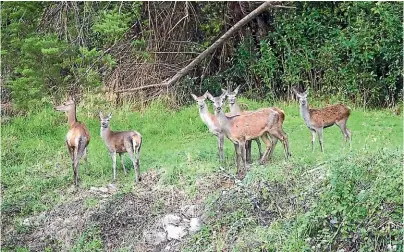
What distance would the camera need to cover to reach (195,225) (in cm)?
966

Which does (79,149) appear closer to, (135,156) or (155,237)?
(135,156)

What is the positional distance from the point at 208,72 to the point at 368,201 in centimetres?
932

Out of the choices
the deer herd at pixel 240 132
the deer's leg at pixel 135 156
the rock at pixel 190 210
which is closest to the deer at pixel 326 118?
the deer herd at pixel 240 132

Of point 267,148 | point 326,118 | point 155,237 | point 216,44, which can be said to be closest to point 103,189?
point 155,237

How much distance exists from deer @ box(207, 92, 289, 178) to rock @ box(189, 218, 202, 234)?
Result: 1079 mm

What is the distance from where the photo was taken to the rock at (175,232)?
31.6ft

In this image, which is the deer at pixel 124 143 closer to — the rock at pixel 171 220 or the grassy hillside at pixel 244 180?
the grassy hillside at pixel 244 180

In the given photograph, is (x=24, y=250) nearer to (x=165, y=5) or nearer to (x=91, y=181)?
(x=91, y=181)

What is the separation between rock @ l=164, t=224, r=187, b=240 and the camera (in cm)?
964

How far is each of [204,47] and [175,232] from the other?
7.66 m

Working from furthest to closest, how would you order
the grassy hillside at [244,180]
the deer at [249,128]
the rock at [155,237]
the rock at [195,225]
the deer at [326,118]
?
the deer at [326,118] → the deer at [249,128] → the rock at [155,237] → the rock at [195,225] → the grassy hillside at [244,180]

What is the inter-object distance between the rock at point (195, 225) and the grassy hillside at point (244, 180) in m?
0.11

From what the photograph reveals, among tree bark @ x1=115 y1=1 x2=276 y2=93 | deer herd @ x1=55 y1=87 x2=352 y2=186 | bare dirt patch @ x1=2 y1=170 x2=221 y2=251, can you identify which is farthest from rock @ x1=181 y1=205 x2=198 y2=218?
tree bark @ x1=115 y1=1 x2=276 y2=93

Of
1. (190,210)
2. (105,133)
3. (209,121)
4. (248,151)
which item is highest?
(209,121)
